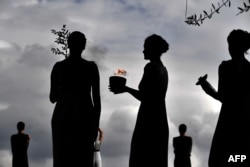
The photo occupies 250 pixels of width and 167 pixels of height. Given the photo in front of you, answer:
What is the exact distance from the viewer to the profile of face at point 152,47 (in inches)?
336

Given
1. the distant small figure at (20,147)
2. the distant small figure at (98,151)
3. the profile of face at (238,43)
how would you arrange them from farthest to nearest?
the distant small figure at (20,147) < the distant small figure at (98,151) < the profile of face at (238,43)

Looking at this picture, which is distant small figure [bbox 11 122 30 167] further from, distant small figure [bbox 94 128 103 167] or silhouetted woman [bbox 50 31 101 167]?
silhouetted woman [bbox 50 31 101 167]

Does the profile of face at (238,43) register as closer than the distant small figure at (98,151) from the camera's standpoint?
Yes

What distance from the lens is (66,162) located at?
323 inches

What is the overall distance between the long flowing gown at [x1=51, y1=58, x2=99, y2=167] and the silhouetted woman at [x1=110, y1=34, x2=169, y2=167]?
0.65 meters

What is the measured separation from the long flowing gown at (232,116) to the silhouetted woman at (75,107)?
1.54 metres

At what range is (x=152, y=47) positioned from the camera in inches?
336

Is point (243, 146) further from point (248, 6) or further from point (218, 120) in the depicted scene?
point (248, 6)

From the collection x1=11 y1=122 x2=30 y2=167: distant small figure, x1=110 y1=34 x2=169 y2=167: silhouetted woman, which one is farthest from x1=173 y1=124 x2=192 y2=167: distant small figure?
x1=110 y1=34 x2=169 y2=167: silhouetted woman

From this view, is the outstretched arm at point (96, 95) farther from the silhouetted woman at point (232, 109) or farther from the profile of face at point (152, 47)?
the silhouetted woman at point (232, 109)

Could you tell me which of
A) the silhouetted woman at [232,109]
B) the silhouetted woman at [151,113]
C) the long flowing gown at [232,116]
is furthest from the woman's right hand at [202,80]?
the silhouetted woman at [151,113]

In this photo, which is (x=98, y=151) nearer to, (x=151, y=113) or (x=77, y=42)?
(x=151, y=113)

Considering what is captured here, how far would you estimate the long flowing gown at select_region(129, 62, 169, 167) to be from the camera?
8.44 m

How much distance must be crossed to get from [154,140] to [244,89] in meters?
1.48
